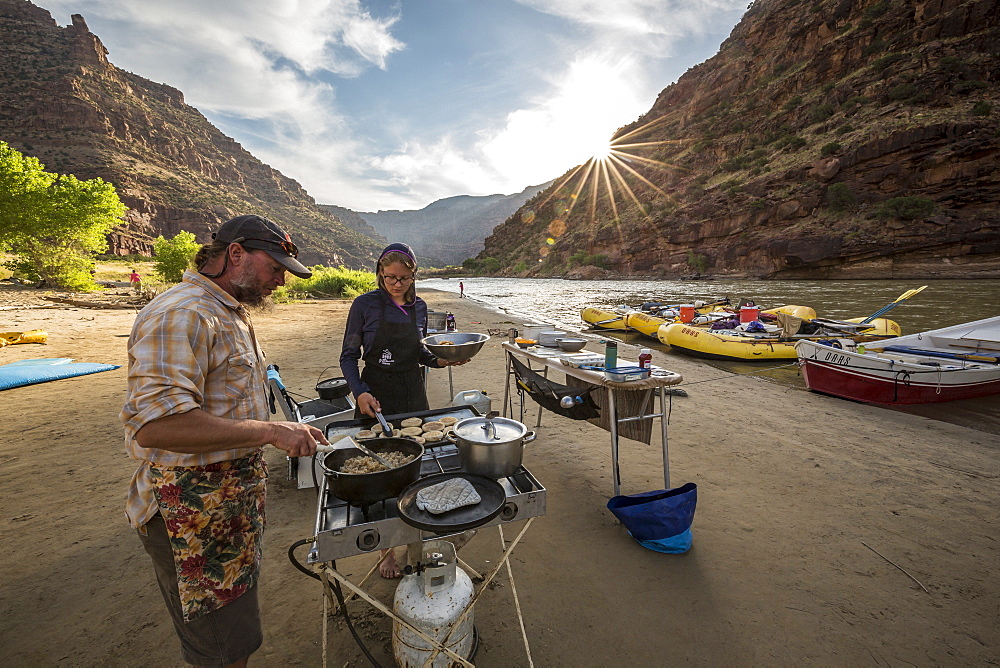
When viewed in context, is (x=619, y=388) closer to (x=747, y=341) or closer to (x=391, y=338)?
(x=391, y=338)

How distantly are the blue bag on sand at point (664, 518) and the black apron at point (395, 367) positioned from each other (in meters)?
2.06

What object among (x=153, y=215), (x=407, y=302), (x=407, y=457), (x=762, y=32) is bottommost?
(x=407, y=457)

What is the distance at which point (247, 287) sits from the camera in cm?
168

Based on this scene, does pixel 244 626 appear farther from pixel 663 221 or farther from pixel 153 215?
pixel 153 215

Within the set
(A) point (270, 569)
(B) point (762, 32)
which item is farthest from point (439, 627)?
(B) point (762, 32)

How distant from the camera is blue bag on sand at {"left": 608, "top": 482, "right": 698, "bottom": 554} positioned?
3.11 metres

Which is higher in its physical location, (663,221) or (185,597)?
(663,221)

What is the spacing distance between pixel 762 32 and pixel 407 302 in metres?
113

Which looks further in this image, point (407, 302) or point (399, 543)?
point (407, 302)

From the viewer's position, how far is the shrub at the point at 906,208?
127ft

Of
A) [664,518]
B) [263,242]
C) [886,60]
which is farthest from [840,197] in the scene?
[263,242]

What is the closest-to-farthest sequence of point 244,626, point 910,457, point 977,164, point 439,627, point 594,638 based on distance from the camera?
point 244,626 → point 439,627 → point 594,638 → point 910,457 → point 977,164

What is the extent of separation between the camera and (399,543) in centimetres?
158

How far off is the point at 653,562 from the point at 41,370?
36.1ft
